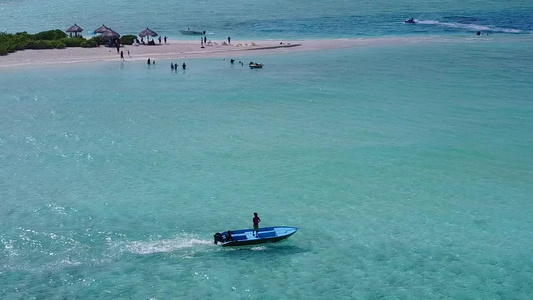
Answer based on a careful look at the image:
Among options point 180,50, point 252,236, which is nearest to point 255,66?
point 180,50

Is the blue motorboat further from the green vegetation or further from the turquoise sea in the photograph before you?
the green vegetation

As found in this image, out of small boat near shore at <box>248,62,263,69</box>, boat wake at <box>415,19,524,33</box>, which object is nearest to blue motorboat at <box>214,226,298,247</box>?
small boat near shore at <box>248,62,263,69</box>

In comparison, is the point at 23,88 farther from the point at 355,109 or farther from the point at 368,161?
the point at 368,161

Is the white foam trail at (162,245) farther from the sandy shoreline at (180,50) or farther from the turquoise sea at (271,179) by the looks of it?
the sandy shoreline at (180,50)

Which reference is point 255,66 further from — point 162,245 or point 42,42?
point 162,245

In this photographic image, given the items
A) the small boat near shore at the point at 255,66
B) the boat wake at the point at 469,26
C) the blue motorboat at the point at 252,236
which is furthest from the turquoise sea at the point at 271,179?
the boat wake at the point at 469,26
